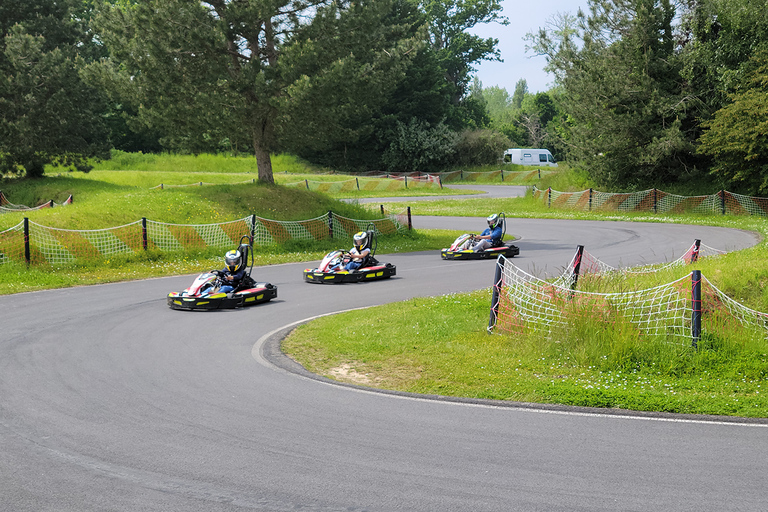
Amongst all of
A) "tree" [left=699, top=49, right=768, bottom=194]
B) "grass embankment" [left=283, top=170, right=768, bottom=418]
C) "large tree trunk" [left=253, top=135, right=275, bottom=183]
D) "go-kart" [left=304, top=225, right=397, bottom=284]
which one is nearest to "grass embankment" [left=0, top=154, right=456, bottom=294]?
"large tree trunk" [left=253, top=135, right=275, bottom=183]

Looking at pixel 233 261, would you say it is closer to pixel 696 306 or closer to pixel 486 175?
pixel 696 306

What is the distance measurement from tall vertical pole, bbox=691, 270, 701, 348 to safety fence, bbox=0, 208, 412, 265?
15.7 metres

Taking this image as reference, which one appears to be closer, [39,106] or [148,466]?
[148,466]

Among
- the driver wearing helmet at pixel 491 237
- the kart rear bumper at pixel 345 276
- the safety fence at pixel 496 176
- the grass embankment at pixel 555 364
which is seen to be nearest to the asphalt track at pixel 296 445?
the grass embankment at pixel 555 364

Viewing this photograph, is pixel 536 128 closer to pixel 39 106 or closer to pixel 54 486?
pixel 39 106

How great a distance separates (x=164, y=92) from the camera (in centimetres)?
2666

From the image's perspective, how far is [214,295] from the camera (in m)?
14.1

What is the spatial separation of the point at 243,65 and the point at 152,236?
8154mm

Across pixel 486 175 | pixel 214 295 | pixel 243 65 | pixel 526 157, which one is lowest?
pixel 214 295

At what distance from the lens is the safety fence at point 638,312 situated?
380 inches

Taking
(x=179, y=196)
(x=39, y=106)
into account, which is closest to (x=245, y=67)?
(x=179, y=196)

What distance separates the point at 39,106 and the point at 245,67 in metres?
16.7

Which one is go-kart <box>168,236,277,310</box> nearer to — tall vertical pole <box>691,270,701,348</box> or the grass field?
the grass field

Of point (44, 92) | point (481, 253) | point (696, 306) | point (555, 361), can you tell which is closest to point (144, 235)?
point (481, 253)
